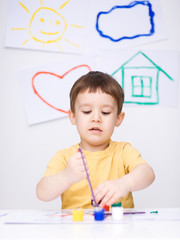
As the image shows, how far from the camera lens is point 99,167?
984mm

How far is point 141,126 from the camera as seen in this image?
1.43 metres

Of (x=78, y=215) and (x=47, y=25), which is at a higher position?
(x=47, y=25)

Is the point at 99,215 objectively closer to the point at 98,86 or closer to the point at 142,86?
the point at 98,86

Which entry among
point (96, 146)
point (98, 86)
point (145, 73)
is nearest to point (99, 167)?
point (96, 146)

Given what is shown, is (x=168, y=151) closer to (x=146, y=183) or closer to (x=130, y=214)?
(x=146, y=183)

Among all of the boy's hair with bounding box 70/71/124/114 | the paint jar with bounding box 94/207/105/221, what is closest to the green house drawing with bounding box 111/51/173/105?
the boy's hair with bounding box 70/71/124/114

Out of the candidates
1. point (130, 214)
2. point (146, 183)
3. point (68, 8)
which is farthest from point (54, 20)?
point (130, 214)

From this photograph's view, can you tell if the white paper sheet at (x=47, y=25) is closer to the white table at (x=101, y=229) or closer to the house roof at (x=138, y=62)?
the house roof at (x=138, y=62)

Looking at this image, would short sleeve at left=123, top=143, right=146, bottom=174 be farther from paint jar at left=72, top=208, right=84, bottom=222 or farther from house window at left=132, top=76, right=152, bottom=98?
house window at left=132, top=76, right=152, bottom=98

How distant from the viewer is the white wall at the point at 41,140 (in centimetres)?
141

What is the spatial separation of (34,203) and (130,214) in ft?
2.61

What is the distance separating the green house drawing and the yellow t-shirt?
0.44 meters

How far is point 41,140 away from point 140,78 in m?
0.49

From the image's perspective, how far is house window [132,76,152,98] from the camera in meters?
1.44
